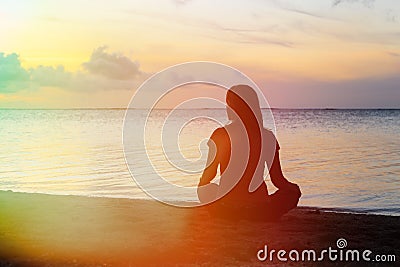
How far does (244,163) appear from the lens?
8141 mm

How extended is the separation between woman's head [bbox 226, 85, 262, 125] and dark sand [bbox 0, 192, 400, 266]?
5.20 feet

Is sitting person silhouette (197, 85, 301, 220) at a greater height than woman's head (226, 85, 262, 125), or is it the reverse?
woman's head (226, 85, 262, 125)

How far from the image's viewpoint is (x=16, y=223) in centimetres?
863

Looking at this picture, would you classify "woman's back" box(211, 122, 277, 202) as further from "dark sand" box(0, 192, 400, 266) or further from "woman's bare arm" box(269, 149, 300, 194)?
"dark sand" box(0, 192, 400, 266)

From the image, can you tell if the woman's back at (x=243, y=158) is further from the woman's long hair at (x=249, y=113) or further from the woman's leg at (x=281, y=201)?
the woman's leg at (x=281, y=201)

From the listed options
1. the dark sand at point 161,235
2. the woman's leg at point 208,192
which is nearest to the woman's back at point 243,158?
the woman's leg at point 208,192

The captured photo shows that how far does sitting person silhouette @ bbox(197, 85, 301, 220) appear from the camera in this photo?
314 inches

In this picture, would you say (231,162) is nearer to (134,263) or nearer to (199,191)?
(199,191)

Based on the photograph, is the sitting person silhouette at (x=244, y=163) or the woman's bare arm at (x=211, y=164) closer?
the sitting person silhouette at (x=244, y=163)

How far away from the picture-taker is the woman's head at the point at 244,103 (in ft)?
25.9

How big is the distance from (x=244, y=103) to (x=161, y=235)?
6.99ft

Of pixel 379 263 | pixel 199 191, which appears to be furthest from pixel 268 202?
pixel 379 263

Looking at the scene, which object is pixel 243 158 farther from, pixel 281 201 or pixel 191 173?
pixel 191 173

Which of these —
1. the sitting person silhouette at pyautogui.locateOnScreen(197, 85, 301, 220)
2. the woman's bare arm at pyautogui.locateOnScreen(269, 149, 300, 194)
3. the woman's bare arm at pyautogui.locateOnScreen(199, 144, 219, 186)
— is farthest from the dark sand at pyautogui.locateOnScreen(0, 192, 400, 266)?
the woman's bare arm at pyautogui.locateOnScreen(199, 144, 219, 186)
